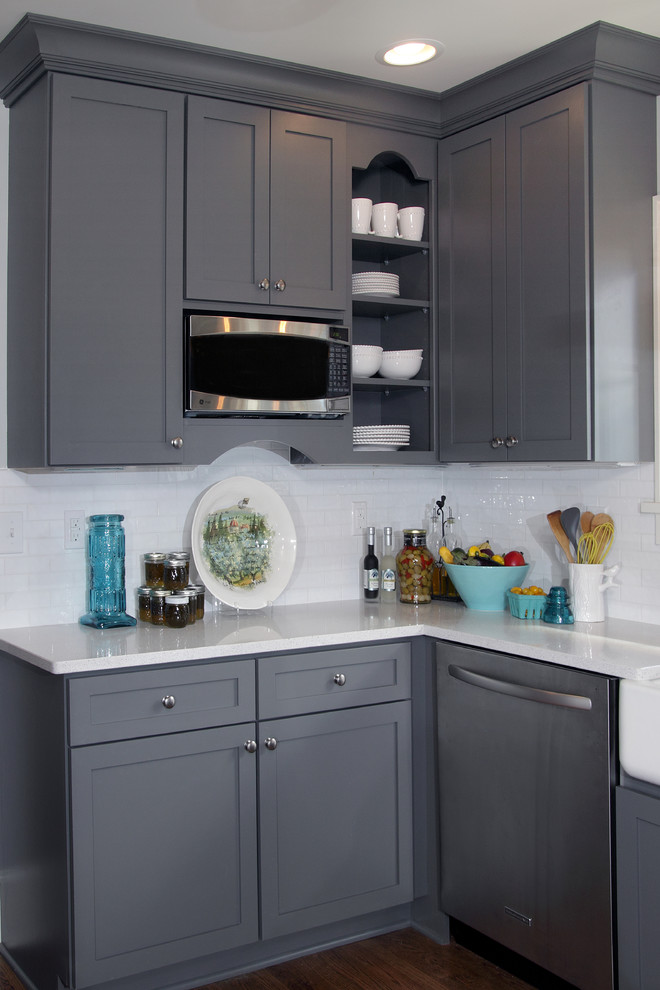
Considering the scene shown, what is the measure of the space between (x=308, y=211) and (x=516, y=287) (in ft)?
2.20

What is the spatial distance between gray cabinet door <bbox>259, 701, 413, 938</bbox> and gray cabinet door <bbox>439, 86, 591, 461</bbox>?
0.94 metres

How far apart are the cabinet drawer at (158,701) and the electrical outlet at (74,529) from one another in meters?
0.66

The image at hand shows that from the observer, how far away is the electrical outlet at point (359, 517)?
3.44 meters

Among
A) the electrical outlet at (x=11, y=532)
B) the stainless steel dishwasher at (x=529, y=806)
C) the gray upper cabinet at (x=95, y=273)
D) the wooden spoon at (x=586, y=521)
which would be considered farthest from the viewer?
the wooden spoon at (x=586, y=521)

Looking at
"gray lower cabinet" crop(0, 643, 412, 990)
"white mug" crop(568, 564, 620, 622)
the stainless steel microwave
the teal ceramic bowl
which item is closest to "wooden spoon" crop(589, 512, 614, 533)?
"white mug" crop(568, 564, 620, 622)

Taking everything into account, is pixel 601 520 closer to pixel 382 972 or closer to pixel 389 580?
pixel 389 580

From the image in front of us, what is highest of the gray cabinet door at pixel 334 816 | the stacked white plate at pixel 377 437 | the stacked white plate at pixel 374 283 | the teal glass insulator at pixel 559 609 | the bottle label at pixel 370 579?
the stacked white plate at pixel 374 283

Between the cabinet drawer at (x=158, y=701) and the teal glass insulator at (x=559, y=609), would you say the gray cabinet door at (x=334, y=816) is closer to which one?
the cabinet drawer at (x=158, y=701)

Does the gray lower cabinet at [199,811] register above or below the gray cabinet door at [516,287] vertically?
below

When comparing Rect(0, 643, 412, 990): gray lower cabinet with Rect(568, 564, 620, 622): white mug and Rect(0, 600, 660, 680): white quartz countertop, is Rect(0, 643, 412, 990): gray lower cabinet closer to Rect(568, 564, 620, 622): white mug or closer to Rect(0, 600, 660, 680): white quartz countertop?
Rect(0, 600, 660, 680): white quartz countertop

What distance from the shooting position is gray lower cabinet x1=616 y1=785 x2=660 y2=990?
6.91 ft

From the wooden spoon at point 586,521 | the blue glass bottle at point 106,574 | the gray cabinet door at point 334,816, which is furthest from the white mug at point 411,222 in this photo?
the gray cabinet door at point 334,816

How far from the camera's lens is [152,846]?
2400mm

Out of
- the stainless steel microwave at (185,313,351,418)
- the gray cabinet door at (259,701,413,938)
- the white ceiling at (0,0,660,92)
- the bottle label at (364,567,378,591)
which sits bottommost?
the gray cabinet door at (259,701,413,938)
